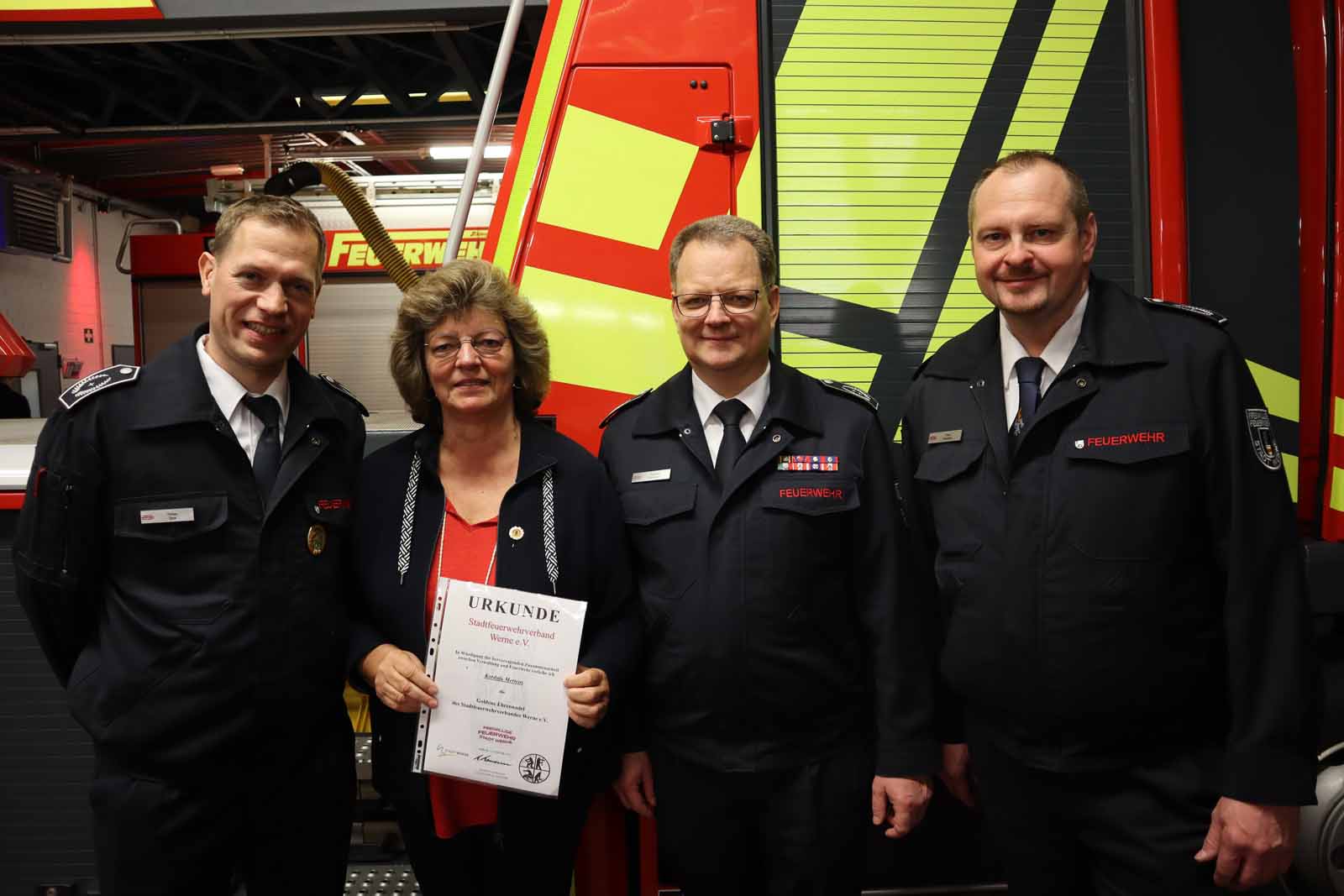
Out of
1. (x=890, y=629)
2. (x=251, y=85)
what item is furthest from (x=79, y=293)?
(x=890, y=629)

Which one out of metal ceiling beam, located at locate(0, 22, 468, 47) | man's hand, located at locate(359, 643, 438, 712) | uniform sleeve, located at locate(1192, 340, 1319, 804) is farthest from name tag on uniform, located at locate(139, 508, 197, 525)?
metal ceiling beam, located at locate(0, 22, 468, 47)

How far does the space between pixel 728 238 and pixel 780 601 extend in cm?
69

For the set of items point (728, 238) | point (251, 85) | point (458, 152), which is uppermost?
point (458, 152)

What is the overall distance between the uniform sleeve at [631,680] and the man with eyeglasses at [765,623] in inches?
0.8

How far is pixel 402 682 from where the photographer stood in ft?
5.12

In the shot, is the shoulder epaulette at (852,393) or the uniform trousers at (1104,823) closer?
the uniform trousers at (1104,823)

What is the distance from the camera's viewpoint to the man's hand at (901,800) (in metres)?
1.61

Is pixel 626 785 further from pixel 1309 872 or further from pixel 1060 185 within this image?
pixel 1309 872

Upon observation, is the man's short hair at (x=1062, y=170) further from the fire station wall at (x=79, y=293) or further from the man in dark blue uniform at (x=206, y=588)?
the fire station wall at (x=79, y=293)

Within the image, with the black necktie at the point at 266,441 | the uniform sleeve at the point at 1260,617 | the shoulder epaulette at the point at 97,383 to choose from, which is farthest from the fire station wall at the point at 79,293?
the uniform sleeve at the point at 1260,617

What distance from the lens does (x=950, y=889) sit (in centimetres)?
210

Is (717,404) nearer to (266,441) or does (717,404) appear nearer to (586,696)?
(586,696)

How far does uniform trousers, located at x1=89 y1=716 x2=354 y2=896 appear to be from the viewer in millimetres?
1494

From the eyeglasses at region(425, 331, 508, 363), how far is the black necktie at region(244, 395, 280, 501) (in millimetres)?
303
